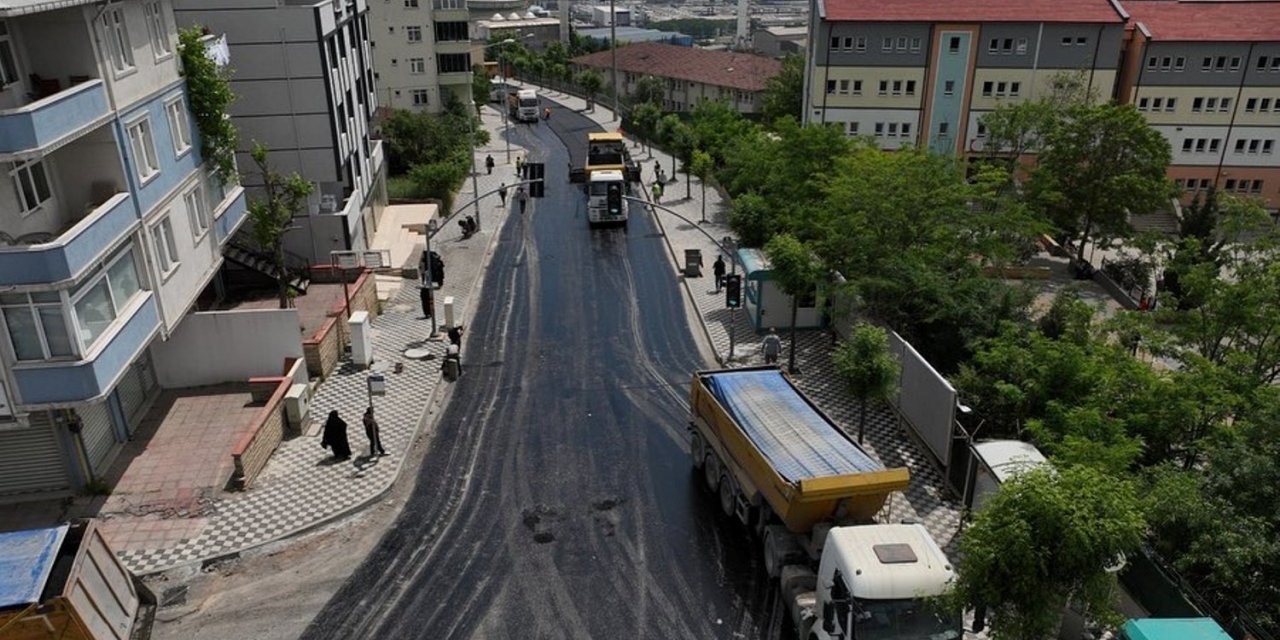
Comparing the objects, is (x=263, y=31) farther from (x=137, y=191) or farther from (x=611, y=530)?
(x=611, y=530)

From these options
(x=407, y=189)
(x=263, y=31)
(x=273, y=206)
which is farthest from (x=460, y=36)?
(x=273, y=206)

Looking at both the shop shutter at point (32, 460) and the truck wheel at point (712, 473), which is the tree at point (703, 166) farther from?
the shop shutter at point (32, 460)

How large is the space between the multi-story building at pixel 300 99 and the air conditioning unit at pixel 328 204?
0.04 metres

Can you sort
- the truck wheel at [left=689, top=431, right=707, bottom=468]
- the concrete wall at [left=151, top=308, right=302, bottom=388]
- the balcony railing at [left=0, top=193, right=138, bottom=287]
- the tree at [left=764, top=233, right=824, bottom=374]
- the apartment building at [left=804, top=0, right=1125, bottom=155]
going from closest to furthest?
the balcony railing at [left=0, top=193, right=138, bottom=287] → the truck wheel at [left=689, top=431, right=707, bottom=468] → the concrete wall at [left=151, top=308, right=302, bottom=388] → the tree at [left=764, top=233, right=824, bottom=374] → the apartment building at [left=804, top=0, right=1125, bottom=155]

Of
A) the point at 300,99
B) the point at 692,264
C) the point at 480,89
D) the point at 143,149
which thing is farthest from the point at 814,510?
the point at 480,89

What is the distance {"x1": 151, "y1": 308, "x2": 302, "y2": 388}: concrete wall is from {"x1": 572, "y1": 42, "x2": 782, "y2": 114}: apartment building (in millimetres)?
54695

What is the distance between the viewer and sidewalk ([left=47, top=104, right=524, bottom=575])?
17953 mm

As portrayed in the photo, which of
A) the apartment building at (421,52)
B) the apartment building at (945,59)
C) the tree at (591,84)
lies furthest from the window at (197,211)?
the tree at (591,84)

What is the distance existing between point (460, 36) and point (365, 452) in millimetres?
53931

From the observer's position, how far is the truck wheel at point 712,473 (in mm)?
19659

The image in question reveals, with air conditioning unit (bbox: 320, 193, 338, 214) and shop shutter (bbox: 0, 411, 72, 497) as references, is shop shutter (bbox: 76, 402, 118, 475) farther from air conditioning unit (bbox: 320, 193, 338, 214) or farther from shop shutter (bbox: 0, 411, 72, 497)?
air conditioning unit (bbox: 320, 193, 338, 214)

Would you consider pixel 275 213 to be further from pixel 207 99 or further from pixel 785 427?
pixel 785 427

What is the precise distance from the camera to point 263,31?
30766mm

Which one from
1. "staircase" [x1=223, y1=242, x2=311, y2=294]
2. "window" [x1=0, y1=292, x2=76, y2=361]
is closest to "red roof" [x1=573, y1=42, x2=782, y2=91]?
"staircase" [x1=223, y1=242, x2=311, y2=294]
